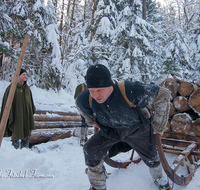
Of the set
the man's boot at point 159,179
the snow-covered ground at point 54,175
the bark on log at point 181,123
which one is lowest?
the snow-covered ground at point 54,175

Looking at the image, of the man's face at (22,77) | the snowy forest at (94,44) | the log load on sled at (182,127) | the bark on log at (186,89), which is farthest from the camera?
the snowy forest at (94,44)

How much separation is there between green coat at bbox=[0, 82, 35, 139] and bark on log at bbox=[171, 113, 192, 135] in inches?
140

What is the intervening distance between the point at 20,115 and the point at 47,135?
1355 mm

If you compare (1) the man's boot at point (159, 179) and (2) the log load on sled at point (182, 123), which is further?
(2) the log load on sled at point (182, 123)

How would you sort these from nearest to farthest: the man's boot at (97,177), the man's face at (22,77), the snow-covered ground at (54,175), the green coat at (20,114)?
the man's boot at (97,177) → the snow-covered ground at (54,175) → the green coat at (20,114) → the man's face at (22,77)

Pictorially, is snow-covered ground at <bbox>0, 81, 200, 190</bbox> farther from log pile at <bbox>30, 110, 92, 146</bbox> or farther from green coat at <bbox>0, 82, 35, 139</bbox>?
log pile at <bbox>30, 110, 92, 146</bbox>

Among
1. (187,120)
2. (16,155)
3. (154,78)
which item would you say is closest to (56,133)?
(16,155)

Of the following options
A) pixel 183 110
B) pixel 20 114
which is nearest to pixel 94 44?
pixel 20 114

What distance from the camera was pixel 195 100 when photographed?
341 centimetres

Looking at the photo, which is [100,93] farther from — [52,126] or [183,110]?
[52,126]

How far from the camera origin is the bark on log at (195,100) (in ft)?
11.1

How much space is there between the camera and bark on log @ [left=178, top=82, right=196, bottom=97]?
3.58 metres

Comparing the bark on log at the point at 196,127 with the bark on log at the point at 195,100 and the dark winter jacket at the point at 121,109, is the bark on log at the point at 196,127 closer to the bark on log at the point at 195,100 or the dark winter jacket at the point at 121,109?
the bark on log at the point at 195,100

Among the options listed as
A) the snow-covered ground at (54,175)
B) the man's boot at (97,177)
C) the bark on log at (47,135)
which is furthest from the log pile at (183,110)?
the bark on log at (47,135)
